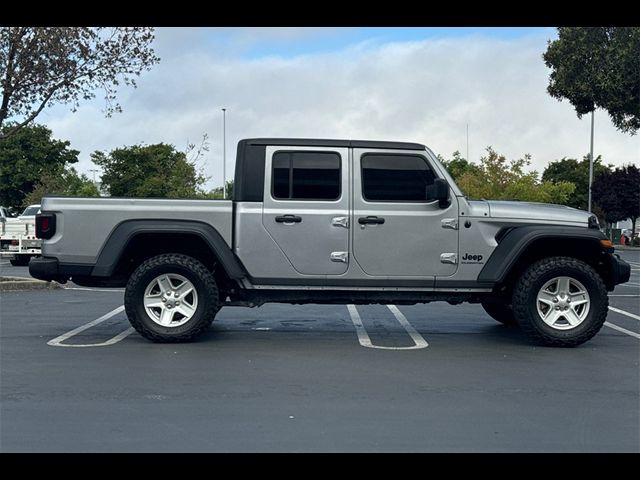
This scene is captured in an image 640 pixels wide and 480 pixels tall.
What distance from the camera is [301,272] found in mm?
8336

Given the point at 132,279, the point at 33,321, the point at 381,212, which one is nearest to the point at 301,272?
the point at 381,212

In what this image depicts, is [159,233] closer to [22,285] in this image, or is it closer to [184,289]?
[184,289]

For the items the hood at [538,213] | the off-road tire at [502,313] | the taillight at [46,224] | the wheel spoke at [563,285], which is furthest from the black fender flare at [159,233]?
the off-road tire at [502,313]

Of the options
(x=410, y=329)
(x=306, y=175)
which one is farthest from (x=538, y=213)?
(x=306, y=175)

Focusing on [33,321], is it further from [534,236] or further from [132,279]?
[534,236]

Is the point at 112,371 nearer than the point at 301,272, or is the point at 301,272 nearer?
the point at 112,371

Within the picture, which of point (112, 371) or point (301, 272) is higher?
point (301, 272)

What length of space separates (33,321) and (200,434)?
5.83 metres

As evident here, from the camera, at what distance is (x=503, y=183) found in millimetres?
41438

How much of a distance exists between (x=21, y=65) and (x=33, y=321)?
5.50 meters

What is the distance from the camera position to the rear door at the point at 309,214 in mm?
8305
